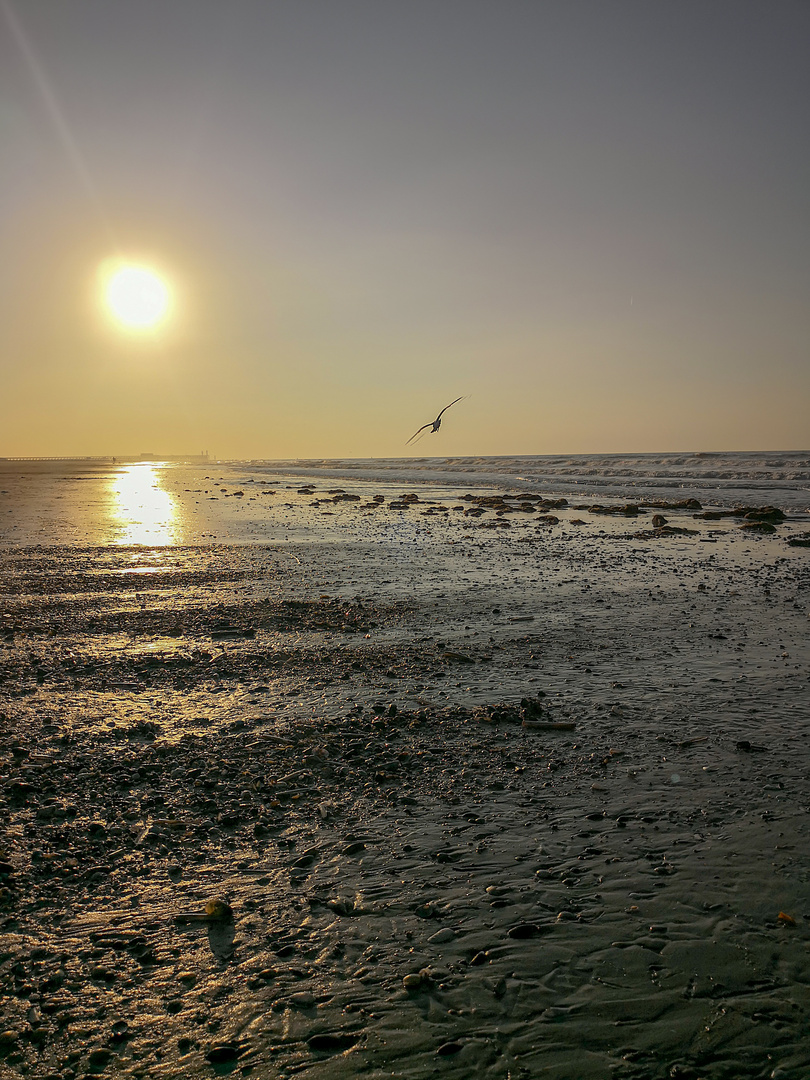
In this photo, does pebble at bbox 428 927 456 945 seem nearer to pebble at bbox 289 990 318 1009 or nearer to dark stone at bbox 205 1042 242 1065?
pebble at bbox 289 990 318 1009

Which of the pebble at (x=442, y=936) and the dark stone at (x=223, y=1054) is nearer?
the dark stone at (x=223, y=1054)

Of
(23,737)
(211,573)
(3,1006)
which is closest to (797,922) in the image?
(3,1006)

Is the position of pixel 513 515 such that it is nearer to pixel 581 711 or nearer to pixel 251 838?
pixel 581 711

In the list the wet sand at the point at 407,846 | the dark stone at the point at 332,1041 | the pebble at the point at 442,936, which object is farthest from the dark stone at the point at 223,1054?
the pebble at the point at 442,936

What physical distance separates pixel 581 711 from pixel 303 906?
4.23 m

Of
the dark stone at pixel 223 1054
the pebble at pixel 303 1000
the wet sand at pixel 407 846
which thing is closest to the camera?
the dark stone at pixel 223 1054

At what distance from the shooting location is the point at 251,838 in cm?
519

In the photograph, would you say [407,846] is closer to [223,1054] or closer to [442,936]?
[442,936]

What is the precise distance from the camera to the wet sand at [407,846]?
3.45 metres

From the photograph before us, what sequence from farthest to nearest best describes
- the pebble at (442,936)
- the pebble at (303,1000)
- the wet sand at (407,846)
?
the pebble at (442,936) < the pebble at (303,1000) < the wet sand at (407,846)

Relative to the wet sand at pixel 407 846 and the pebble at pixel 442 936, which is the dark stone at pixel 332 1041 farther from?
the pebble at pixel 442 936

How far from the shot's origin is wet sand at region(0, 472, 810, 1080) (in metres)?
3.45

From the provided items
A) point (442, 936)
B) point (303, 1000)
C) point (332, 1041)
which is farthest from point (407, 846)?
point (332, 1041)

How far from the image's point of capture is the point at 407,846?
5.07 m
